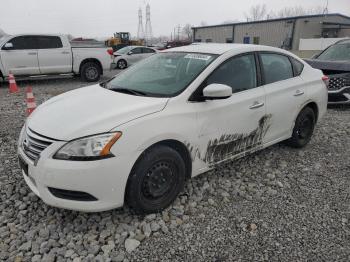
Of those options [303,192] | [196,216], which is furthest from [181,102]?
[303,192]

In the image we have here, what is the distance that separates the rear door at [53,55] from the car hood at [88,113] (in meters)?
8.05

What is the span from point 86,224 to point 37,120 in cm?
110

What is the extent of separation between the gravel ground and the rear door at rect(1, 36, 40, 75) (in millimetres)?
7070

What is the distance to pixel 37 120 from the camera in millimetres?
3014

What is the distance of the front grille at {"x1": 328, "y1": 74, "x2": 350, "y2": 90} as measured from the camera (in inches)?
279

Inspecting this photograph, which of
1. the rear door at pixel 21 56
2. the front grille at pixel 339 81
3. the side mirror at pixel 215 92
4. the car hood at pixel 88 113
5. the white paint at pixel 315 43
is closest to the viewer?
the car hood at pixel 88 113

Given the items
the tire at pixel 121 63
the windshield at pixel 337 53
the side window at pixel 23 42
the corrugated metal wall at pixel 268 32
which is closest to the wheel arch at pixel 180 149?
the windshield at pixel 337 53

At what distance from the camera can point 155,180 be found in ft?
9.61

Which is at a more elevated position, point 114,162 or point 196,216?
point 114,162

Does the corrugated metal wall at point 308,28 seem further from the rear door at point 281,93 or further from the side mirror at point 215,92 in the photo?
the side mirror at point 215,92

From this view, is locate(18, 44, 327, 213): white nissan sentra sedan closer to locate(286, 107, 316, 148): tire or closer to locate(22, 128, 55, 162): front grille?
locate(22, 128, 55, 162): front grille

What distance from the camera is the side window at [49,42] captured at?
10543 mm

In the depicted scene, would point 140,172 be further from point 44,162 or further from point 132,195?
point 44,162

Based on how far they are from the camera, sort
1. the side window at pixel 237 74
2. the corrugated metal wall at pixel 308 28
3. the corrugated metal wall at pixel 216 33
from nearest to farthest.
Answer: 1. the side window at pixel 237 74
2. the corrugated metal wall at pixel 308 28
3. the corrugated metal wall at pixel 216 33
